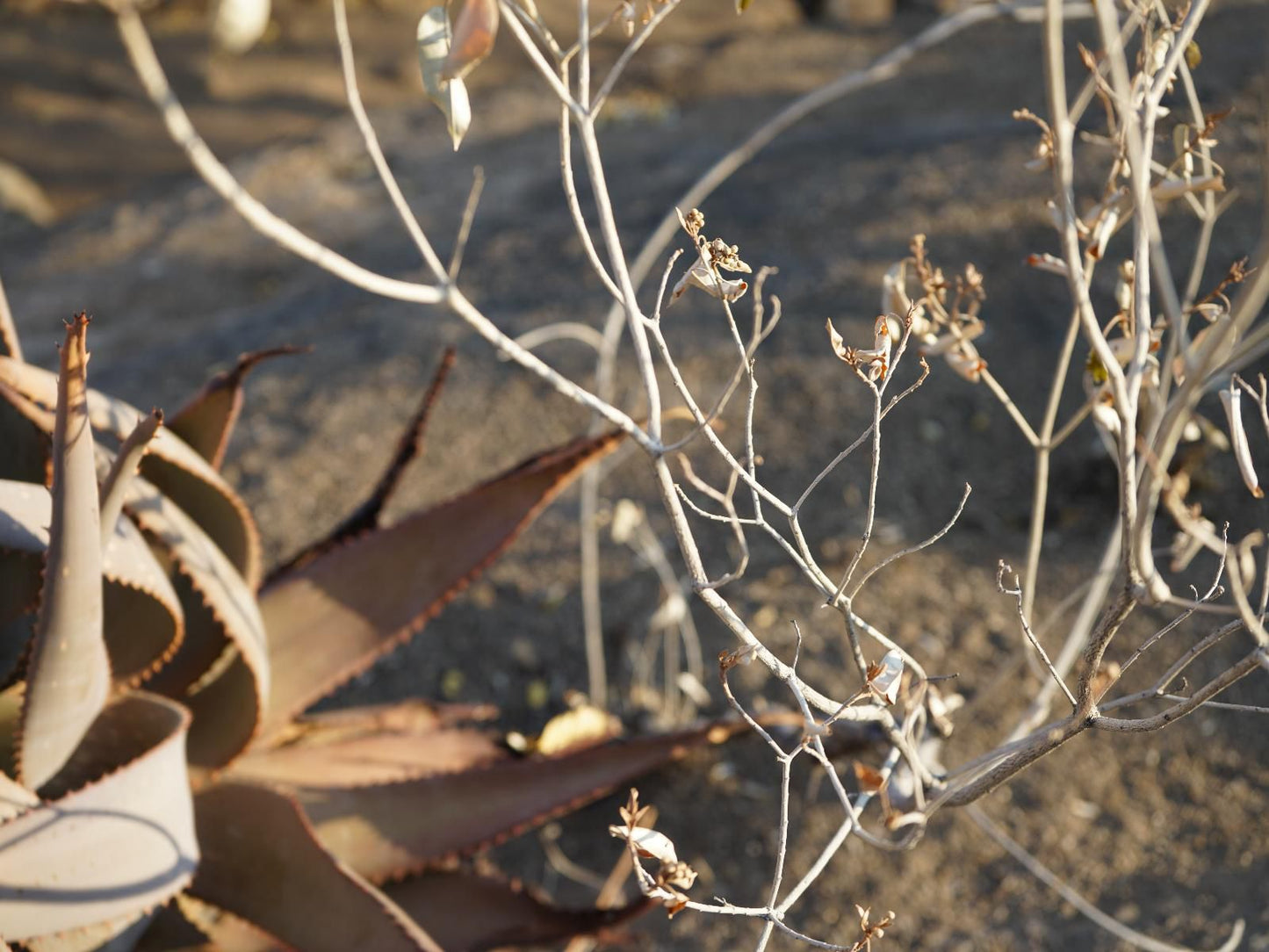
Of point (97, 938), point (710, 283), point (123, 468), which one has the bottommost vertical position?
point (97, 938)

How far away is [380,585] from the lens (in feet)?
4.25

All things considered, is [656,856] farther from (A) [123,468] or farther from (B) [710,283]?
(A) [123,468]

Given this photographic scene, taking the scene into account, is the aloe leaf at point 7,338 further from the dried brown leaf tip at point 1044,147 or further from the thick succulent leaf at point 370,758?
the dried brown leaf tip at point 1044,147

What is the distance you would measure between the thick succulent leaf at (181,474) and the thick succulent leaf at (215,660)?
0.06ft

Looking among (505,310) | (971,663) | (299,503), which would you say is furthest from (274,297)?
(971,663)

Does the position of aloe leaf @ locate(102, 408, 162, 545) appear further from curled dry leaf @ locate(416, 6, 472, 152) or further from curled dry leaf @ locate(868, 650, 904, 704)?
curled dry leaf @ locate(868, 650, 904, 704)

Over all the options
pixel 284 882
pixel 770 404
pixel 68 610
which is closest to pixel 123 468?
pixel 68 610

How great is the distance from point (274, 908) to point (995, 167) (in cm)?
232

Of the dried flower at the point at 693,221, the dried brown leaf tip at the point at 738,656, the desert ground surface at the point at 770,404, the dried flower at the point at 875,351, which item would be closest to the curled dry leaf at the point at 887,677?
the dried brown leaf tip at the point at 738,656

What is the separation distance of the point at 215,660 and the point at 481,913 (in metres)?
0.41

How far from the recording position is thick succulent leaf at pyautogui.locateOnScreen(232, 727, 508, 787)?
1248 mm

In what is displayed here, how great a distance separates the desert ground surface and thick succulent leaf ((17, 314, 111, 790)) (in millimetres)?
740

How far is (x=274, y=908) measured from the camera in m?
1.13

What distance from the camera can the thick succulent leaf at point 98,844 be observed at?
91cm
